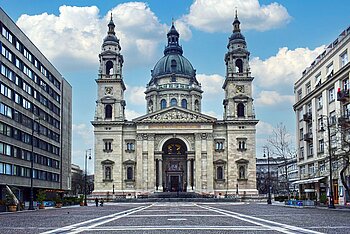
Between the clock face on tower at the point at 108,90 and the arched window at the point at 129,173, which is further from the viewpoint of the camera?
the clock face on tower at the point at 108,90

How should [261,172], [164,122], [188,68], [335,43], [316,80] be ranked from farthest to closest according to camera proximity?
[261,172]
[188,68]
[164,122]
[316,80]
[335,43]

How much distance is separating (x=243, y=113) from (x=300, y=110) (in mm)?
33180

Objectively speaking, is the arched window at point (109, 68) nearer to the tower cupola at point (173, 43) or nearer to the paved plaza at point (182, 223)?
the tower cupola at point (173, 43)

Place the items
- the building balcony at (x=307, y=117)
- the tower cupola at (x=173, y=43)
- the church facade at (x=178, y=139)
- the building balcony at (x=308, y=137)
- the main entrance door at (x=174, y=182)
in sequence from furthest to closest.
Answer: the tower cupola at (x=173, y=43)
the main entrance door at (x=174, y=182)
the church facade at (x=178, y=139)
the building balcony at (x=308, y=137)
the building balcony at (x=307, y=117)

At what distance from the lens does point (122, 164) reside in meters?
104

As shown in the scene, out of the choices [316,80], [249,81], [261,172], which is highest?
[249,81]

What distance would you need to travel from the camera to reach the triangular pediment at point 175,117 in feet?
338

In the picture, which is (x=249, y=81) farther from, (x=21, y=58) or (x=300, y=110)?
(x=21, y=58)

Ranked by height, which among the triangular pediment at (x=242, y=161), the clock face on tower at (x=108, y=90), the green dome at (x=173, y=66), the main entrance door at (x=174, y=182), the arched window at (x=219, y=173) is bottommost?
the main entrance door at (x=174, y=182)

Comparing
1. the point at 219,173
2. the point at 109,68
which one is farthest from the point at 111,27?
the point at 219,173

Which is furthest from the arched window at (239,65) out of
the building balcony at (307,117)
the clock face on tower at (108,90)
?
the building balcony at (307,117)

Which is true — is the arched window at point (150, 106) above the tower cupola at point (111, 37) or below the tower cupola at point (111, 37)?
below

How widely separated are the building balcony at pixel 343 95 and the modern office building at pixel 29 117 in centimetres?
3135

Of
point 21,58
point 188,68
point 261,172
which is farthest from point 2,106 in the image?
point 261,172
